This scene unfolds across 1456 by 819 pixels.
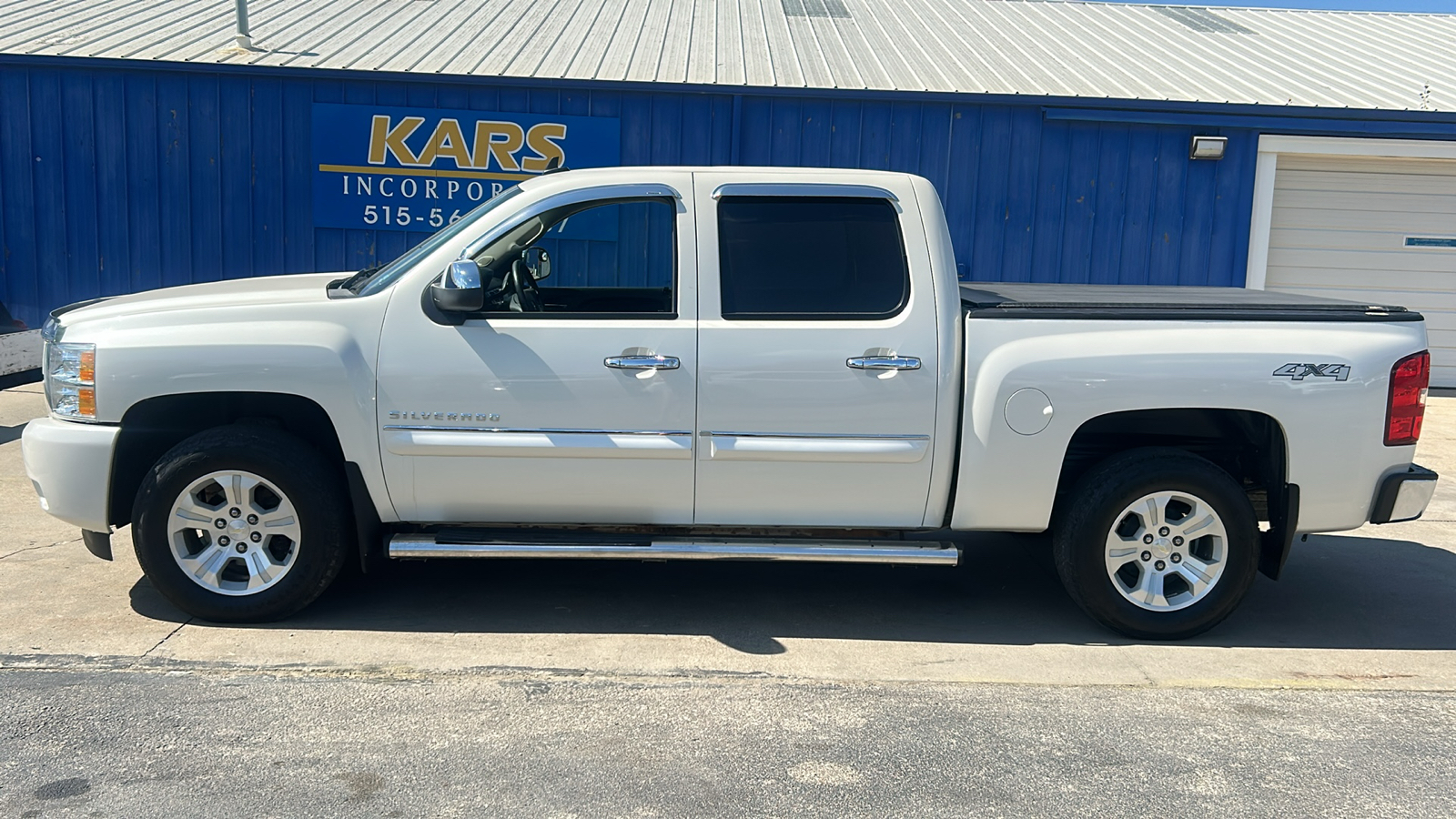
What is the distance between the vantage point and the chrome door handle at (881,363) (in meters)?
4.74

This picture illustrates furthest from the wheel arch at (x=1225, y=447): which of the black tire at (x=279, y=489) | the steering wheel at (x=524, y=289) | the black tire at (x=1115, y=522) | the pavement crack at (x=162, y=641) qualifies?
the pavement crack at (x=162, y=641)

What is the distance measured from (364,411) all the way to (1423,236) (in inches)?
453

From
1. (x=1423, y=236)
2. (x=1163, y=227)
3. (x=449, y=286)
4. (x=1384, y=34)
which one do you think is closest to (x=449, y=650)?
(x=449, y=286)

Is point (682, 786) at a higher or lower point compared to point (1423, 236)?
lower

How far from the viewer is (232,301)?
190 inches

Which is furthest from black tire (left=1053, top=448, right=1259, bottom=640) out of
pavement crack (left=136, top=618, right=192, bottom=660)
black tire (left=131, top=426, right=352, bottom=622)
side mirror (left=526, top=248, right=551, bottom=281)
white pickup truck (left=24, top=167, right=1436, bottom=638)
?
pavement crack (left=136, top=618, right=192, bottom=660)

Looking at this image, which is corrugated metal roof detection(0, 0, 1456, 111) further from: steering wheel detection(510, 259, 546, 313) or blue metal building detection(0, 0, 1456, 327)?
steering wheel detection(510, 259, 546, 313)

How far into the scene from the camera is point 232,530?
4828mm

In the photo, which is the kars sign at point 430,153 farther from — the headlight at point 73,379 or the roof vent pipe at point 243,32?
the headlight at point 73,379

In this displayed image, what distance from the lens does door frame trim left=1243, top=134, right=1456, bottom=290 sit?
11.4 meters

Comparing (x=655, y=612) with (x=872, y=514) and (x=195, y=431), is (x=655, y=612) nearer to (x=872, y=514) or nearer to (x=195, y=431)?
(x=872, y=514)

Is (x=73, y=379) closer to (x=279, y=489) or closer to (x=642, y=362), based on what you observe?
(x=279, y=489)

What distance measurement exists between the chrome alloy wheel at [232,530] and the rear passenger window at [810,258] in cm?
204

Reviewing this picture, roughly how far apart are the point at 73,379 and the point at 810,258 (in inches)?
120
